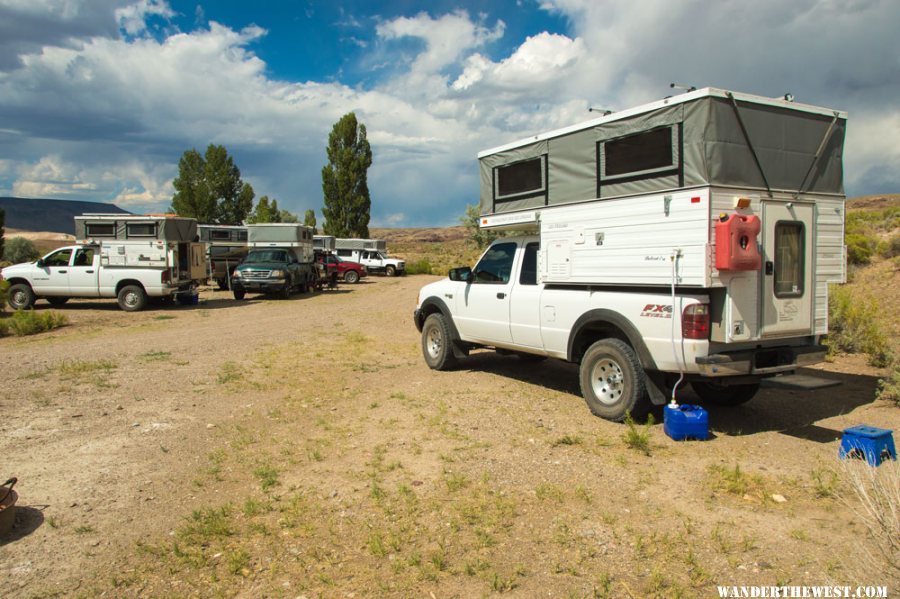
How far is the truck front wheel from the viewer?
650 centimetres

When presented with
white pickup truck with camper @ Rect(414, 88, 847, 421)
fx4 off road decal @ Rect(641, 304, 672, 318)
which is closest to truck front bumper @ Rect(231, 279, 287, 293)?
white pickup truck with camper @ Rect(414, 88, 847, 421)

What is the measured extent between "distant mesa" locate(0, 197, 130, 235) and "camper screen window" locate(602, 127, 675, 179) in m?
178

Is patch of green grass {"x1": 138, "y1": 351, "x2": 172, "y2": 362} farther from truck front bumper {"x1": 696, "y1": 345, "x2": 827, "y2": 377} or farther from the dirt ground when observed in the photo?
truck front bumper {"x1": 696, "y1": 345, "x2": 827, "y2": 377}

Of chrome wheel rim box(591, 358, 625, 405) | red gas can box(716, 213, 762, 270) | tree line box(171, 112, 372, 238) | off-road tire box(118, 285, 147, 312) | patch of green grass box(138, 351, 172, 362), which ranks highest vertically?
tree line box(171, 112, 372, 238)

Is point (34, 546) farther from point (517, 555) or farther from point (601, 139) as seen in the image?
point (601, 139)

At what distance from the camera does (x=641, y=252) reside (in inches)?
255

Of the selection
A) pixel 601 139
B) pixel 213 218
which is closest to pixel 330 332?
pixel 601 139

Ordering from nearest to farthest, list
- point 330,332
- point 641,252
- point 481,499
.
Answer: point 481,499, point 641,252, point 330,332

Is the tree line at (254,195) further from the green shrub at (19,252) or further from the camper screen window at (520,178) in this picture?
the camper screen window at (520,178)

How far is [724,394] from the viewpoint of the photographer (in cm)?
756

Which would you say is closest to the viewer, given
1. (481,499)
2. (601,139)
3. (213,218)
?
(481,499)

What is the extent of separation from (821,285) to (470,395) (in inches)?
160

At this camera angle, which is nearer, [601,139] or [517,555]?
[517,555]

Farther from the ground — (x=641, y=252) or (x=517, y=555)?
(x=641, y=252)
